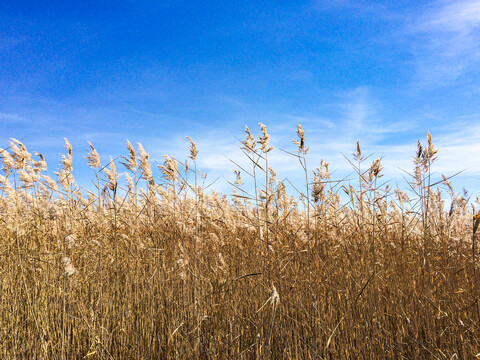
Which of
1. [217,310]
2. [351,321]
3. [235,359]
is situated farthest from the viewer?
[217,310]

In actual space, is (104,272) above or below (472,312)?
above

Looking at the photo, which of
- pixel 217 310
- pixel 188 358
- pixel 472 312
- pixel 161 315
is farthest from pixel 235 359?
pixel 472 312

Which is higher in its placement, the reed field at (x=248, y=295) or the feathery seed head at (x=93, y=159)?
the feathery seed head at (x=93, y=159)

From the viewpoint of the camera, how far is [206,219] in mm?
4434

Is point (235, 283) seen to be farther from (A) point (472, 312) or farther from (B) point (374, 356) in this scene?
(A) point (472, 312)

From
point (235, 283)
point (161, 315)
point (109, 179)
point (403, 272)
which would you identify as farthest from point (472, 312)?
point (109, 179)

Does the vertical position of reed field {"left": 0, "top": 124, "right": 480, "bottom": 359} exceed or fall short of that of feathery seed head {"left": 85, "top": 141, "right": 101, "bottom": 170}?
it falls short

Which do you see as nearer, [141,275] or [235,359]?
[235,359]

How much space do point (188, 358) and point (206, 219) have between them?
79.4 inches

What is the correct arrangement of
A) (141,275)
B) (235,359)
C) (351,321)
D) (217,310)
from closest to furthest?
1. (235,359)
2. (351,321)
3. (217,310)
4. (141,275)

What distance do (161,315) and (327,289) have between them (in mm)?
1558

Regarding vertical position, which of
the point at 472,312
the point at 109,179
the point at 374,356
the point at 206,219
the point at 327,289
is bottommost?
the point at 374,356

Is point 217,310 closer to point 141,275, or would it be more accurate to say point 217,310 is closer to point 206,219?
point 141,275

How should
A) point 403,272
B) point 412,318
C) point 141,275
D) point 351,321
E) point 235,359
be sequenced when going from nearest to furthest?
point 235,359, point 351,321, point 412,318, point 403,272, point 141,275
